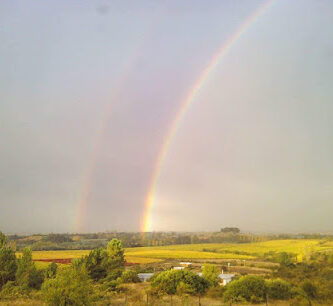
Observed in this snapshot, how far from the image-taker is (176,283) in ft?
90.7

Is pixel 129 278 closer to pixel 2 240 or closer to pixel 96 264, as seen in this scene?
pixel 96 264

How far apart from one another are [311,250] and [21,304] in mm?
53140

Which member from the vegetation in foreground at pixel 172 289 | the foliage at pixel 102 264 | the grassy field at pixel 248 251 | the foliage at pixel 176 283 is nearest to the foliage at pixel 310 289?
the vegetation in foreground at pixel 172 289

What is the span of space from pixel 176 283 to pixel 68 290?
13.8 m

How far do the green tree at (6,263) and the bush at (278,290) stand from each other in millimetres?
Answer: 21529

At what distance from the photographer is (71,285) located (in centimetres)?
1577

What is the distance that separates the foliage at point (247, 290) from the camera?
80.4 feet

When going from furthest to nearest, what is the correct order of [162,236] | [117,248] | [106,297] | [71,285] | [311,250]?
[162,236]
[311,250]
[117,248]
[106,297]
[71,285]

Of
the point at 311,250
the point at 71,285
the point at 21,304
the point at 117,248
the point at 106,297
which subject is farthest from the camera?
the point at 311,250

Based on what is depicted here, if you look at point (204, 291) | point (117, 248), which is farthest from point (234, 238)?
point (204, 291)

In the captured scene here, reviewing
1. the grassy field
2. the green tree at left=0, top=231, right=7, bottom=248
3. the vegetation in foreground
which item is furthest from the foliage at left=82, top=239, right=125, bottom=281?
the grassy field

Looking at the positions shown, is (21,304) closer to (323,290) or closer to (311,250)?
(323,290)

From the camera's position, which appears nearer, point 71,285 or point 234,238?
point 71,285

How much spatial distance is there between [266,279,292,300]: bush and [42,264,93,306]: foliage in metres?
16.1
